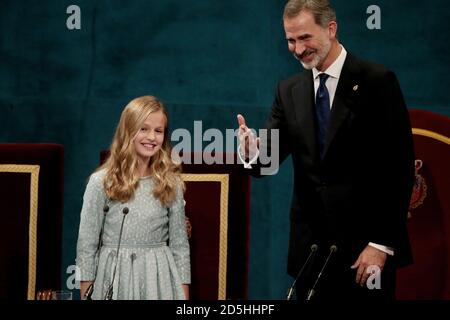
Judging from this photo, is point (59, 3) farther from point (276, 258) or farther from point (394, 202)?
point (394, 202)

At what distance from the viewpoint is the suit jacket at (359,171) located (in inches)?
88.0

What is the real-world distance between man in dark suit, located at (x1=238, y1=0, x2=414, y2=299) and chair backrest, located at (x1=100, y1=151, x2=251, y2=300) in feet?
1.00

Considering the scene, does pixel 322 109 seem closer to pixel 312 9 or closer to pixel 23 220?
pixel 312 9

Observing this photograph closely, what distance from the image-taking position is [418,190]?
307 cm

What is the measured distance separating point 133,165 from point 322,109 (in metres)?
0.63

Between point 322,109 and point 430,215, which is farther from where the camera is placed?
point 430,215

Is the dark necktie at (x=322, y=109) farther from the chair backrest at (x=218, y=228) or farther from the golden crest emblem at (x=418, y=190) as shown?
the golden crest emblem at (x=418, y=190)

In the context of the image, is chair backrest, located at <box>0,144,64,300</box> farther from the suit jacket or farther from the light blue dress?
the suit jacket

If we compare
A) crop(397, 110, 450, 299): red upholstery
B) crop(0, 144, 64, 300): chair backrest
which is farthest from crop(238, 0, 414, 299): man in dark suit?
crop(397, 110, 450, 299): red upholstery

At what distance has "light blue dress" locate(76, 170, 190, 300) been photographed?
8.19ft

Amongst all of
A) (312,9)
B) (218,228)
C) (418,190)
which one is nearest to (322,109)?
(312,9)

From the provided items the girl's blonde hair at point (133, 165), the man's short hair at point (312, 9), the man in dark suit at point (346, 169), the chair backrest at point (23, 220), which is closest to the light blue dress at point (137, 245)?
the girl's blonde hair at point (133, 165)
